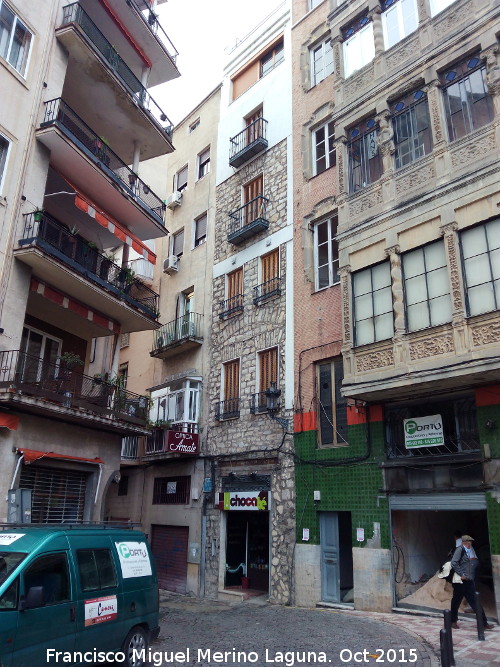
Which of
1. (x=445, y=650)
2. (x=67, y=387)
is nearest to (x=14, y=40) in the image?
(x=67, y=387)

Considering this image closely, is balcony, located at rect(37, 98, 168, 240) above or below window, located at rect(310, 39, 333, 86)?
below

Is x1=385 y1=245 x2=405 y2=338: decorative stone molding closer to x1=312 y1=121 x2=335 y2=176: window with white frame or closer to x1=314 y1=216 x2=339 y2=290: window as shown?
x1=314 y1=216 x2=339 y2=290: window

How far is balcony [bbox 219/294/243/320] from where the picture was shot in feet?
64.7

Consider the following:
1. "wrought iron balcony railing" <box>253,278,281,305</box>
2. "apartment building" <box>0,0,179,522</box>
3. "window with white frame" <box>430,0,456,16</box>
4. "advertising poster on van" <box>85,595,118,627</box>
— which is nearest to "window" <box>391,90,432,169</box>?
"window with white frame" <box>430,0,456,16</box>

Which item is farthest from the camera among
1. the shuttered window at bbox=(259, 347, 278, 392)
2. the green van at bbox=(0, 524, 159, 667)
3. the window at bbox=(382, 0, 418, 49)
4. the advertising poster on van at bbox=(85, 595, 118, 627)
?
the shuttered window at bbox=(259, 347, 278, 392)

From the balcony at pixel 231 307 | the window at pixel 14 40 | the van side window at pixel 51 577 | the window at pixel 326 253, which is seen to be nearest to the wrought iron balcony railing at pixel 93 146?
the window at pixel 14 40

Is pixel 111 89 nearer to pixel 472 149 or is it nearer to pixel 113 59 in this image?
pixel 113 59

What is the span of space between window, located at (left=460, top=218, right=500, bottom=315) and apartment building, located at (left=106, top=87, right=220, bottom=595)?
1110 cm

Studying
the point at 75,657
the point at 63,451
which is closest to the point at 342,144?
the point at 63,451

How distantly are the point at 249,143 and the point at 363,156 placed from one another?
24.0 feet

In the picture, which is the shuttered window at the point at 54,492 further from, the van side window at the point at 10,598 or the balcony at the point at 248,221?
the balcony at the point at 248,221

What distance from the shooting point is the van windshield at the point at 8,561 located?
6075 mm

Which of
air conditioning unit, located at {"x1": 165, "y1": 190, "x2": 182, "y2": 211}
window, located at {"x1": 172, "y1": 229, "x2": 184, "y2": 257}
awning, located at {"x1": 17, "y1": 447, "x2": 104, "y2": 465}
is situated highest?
air conditioning unit, located at {"x1": 165, "y1": 190, "x2": 182, "y2": 211}

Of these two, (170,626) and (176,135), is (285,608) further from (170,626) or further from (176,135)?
(176,135)
